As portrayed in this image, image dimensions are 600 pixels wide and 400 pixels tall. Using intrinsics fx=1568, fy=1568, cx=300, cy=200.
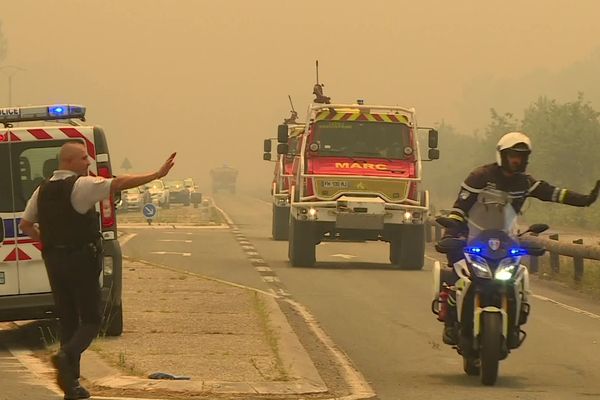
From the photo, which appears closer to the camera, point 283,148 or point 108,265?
point 108,265

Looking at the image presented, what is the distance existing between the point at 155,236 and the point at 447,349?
23417 mm

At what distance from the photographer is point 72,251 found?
10297 millimetres

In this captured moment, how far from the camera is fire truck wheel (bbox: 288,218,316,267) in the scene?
25938 mm

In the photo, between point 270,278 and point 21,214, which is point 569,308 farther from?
point 21,214

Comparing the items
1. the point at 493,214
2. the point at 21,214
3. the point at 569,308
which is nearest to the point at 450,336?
the point at 493,214

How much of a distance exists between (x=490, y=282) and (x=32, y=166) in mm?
4714

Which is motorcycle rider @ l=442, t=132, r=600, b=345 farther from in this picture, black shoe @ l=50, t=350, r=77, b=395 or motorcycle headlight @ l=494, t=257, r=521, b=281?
black shoe @ l=50, t=350, r=77, b=395

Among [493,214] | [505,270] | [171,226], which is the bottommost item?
[171,226]

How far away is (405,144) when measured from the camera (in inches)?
1046

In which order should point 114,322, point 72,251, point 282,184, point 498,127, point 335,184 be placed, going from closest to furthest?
1. point 72,251
2. point 114,322
3. point 335,184
4. point 282,184
5. point 498,127

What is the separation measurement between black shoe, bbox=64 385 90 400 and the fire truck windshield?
16.2 metres

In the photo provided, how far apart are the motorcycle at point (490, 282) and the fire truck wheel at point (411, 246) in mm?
14227

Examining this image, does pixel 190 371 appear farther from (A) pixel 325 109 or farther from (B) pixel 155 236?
(B) pixel 155 236

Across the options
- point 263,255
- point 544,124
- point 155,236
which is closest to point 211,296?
point 263,255
